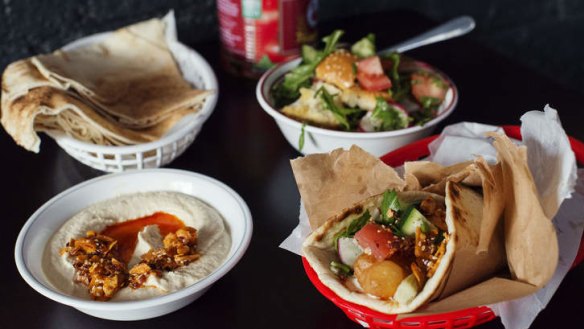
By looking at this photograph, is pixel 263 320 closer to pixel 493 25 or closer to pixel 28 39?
pixel 28 39

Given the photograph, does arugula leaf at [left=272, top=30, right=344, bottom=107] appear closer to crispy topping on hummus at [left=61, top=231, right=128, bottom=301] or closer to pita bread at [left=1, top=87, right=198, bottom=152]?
pita bread at [left=1, top=87, right=198, bottom=152]

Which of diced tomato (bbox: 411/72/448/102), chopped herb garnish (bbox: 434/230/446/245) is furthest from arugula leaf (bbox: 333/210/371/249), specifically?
diced tomato (bbox: 411/72/448/102)

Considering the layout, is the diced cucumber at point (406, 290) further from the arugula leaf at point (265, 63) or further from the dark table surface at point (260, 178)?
the arugula leaf at point (265, 63)

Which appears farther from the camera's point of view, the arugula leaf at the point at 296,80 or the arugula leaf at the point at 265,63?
the arugula leaf at the point at 265,63

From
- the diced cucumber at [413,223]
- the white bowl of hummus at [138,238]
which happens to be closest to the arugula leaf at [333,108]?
the white bowl of hummus at [138,238]

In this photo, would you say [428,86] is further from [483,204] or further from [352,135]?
[483,204]
